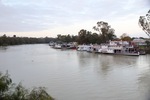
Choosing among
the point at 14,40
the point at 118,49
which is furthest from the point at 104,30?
the point at 14,40

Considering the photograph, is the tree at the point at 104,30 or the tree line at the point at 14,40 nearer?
the tree at the point at 104,30

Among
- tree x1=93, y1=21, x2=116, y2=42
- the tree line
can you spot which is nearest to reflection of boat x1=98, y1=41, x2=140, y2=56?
tree x1=93, y1=21, x2=116, y2=42

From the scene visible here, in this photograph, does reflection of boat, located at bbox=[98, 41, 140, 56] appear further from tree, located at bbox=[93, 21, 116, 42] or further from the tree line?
the tree line

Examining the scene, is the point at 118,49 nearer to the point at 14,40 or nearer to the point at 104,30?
the point at 104,30

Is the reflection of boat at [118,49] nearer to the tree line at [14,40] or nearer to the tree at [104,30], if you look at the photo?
the tree at [104,30]

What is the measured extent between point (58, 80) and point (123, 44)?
27719 mm

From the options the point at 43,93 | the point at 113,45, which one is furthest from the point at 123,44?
the point at 43,93

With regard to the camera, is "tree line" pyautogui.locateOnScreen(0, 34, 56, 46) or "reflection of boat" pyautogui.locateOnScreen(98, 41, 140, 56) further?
"tree line" pyautogui.locateOnScreen(0, 34, 56, 46)

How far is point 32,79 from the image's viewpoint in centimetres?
1659

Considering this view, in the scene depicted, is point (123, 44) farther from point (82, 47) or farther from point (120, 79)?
point (120, 79)

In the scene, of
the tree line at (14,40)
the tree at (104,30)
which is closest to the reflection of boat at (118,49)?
A: the tree at (104,30)

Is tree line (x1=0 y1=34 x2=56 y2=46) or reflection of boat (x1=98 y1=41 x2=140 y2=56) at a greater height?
tree line (x1=0 y1=34 x2=56 y2=46)

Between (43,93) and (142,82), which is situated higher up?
(43,93)

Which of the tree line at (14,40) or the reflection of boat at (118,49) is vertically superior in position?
the tree line at (14,40)
